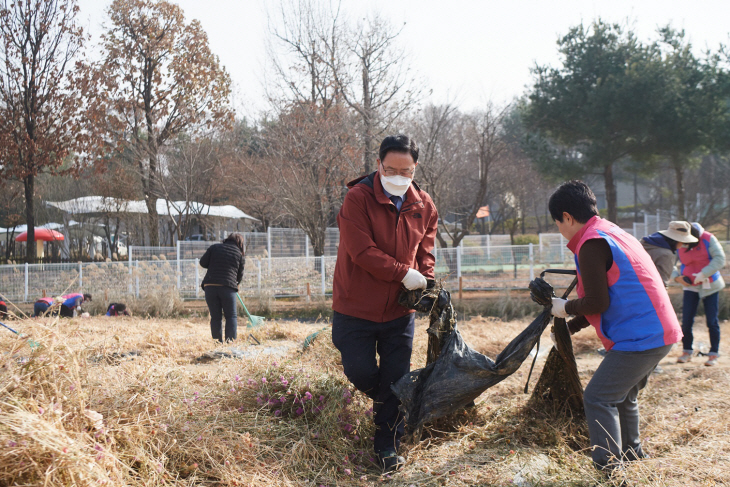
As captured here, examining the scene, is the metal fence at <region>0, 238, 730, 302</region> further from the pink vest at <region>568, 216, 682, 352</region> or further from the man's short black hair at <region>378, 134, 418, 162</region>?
the pink vest at <region>568, 216, 682, 352</region>

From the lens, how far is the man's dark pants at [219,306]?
627cm

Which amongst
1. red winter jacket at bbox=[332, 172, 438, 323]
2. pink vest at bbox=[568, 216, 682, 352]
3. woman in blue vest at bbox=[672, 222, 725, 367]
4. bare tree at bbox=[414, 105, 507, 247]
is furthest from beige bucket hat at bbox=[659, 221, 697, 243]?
bare tree at bbox=[414, 105, 507, 247]

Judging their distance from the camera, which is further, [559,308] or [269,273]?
[269,273]

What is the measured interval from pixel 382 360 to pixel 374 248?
2.23 ft

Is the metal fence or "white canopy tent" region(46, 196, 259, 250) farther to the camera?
"white canopy tent" region(46, 196, 259, 250)

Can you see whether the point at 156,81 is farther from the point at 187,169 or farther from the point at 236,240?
the point at 236,240

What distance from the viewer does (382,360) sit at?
3059 mm

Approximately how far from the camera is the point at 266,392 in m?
3.29

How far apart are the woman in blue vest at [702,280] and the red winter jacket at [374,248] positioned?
12.9 ft

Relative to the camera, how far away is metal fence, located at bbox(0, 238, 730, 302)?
1281cm

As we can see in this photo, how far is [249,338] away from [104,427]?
11.4 ft

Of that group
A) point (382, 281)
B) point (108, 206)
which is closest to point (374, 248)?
point (382, 281)

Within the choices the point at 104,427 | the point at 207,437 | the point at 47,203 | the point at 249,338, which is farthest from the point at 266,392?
the point at 47,203

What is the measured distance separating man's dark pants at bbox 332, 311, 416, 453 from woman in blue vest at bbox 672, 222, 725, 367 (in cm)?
402
